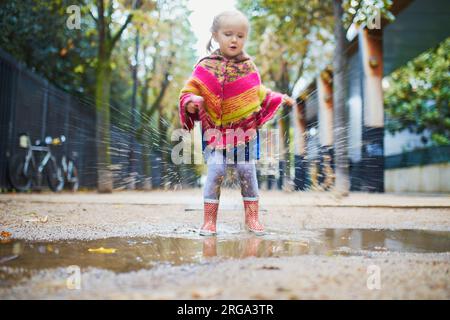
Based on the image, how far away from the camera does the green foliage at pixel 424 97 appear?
18.0 meters

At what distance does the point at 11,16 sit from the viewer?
12.1m

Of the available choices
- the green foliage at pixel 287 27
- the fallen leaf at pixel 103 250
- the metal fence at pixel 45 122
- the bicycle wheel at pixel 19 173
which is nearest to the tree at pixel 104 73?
the metal fence at pixel 45 122

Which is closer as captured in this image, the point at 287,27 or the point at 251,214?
the point at 251,214

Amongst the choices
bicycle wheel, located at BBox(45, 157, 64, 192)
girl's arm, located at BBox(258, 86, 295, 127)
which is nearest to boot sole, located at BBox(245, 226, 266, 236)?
girl's arm, located at BBox(258, 86, 295, 127)

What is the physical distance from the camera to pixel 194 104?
314cm

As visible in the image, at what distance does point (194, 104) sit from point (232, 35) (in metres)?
0.54

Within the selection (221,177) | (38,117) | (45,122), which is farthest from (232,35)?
(45,122)

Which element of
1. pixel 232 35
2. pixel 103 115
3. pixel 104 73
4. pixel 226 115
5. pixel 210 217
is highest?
pixel 104 73

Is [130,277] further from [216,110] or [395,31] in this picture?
[395,31]

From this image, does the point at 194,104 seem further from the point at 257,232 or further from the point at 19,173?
the point at 19,173

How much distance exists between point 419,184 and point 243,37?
14588mm

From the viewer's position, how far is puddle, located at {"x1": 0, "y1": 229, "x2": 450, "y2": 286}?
6.56ft

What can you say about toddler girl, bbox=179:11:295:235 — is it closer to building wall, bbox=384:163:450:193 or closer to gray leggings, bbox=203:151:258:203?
gray leggings, bbox=203:151:258:203
